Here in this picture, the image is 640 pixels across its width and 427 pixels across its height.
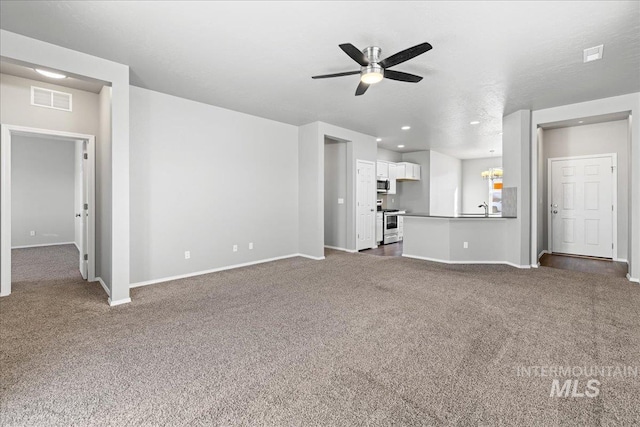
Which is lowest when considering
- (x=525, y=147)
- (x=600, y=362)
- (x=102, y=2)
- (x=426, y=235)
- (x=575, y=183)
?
(x=600, y=362)

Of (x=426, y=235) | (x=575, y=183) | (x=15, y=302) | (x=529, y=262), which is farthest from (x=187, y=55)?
(x=575, y=183)

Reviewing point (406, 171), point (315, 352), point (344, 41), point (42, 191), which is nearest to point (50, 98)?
point (344, 41)

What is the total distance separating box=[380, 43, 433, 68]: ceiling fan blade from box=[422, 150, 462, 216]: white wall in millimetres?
7318

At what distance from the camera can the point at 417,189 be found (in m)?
10.0

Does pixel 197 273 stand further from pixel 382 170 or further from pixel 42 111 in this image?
pixel 382 170

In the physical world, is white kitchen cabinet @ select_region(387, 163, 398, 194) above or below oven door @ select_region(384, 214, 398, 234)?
above

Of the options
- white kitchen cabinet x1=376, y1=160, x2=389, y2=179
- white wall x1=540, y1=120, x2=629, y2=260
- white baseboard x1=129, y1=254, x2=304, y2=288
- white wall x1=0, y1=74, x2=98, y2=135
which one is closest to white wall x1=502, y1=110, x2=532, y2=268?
white wall x1=540, y1=120, x2=629, y2=260

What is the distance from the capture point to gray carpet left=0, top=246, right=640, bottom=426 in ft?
5.68

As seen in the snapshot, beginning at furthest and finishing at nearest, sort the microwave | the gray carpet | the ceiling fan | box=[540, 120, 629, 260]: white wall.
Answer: the microwave → box=[540, 120, 629, 260]: white wall → the ceiling fan → the gray carpet

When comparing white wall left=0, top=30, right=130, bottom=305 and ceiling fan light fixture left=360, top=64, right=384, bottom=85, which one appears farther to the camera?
white wall left=0, top=30, right=130, bottom=305

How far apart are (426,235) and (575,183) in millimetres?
3246

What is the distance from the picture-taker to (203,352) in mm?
2402

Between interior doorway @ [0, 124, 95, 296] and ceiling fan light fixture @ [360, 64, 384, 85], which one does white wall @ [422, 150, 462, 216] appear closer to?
ceiling fan light fixture @ [360, 64, 384, 85]

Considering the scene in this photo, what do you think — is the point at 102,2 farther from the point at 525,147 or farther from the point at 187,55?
the point at 525,147
